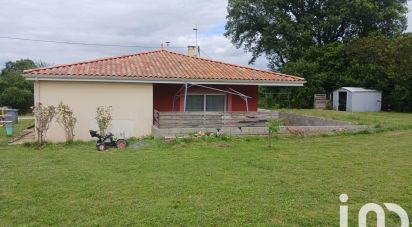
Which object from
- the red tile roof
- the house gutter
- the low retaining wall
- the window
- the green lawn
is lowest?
the green lawn

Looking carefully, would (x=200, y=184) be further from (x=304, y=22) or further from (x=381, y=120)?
(x=304, y=22)

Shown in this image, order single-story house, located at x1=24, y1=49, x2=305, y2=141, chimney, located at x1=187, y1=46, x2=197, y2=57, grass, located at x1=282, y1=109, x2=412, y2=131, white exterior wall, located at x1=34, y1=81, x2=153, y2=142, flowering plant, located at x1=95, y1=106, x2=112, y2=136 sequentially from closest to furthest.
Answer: flowering plant, located at x1=95, y1=106, x2=112, y2=136
white exterior wall, located at x1=34, y1=81, x2=153, y2=142
single-story house, located at x1=24, y1=49, x2=305, y2=141
grass, located at x1=282, y1=109, x2=412, y2=131
chimney, located at x1=187, y1=46, x2=197, y2=57

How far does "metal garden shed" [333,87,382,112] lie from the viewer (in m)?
31.6

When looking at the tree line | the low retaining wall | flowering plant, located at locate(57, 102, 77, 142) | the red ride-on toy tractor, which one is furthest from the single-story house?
the tree line

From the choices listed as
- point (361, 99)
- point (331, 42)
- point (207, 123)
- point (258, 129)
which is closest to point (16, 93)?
point (207, 123)

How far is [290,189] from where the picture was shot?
23.2 feet

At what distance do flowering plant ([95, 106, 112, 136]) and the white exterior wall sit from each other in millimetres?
273

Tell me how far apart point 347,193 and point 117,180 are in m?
4.19

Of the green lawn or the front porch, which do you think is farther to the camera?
the front porch

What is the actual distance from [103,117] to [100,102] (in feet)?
4.14

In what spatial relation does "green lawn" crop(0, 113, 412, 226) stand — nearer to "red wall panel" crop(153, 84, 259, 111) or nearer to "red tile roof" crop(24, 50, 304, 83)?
"red tile roof" crop(24, 50, 304, 83)

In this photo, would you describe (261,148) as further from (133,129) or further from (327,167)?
(133,129)

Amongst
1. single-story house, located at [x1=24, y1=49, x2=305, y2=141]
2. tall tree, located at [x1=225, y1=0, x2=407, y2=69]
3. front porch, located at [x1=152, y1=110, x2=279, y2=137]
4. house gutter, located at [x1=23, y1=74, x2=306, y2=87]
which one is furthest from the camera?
tall tree, located at [x1=225, y1=0, x2=407, y2=69]

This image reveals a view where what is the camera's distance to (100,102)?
15.3 meters
